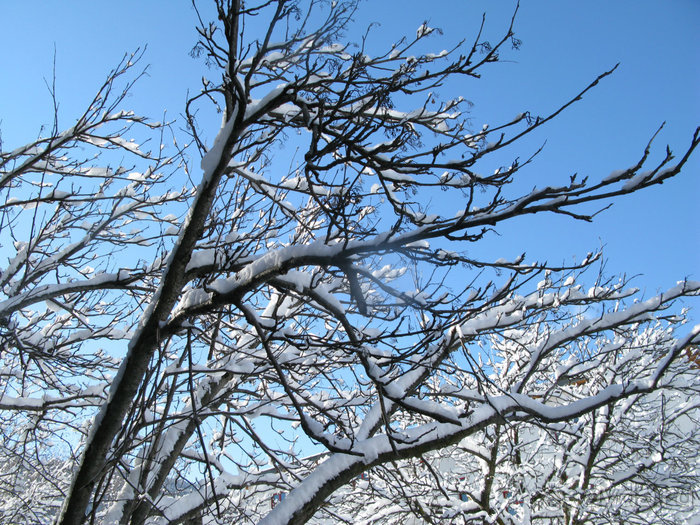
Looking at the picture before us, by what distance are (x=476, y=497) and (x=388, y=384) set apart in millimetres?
5732

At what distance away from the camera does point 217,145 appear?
113 inches

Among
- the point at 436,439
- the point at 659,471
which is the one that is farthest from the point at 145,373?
the point at 659,471

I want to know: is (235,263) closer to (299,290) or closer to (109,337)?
(299,290)

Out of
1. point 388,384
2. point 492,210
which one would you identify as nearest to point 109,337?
point 388,384

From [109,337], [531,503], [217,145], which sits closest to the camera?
[217,145]

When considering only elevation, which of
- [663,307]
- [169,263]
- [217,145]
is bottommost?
[169,263]

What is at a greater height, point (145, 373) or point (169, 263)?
point (169, 263)

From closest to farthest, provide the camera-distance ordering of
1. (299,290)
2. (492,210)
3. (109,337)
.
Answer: (492,210) → (299,290) → (109,337)

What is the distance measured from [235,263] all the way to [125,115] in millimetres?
3552

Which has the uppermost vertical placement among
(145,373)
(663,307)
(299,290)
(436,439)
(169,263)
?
(663,307)

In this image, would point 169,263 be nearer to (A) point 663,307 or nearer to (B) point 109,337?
(B) point 109,337

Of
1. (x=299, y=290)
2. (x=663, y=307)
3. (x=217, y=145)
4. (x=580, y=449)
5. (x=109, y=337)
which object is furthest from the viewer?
(x=580, y=449)

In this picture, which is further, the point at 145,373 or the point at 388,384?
the point at 145,373

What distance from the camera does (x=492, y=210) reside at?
7.16 feet
